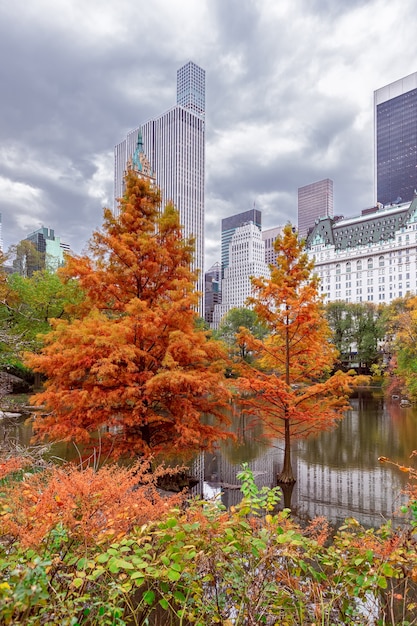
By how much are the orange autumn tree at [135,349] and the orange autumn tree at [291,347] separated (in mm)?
2137

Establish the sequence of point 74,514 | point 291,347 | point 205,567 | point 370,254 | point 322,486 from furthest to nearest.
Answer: point 370,254 → point 291,347 → point 322,486 → point 74,514 → point 205,567

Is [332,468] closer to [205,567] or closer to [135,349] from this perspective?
[135,349]

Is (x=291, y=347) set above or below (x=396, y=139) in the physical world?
below

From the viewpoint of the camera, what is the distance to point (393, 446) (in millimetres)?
18812

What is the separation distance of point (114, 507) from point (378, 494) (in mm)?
11360

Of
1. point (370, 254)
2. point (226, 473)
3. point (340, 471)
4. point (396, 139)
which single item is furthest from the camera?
point (396, 139)

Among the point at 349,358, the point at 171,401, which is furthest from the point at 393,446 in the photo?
the point at 349,358

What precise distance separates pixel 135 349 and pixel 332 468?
1043cm

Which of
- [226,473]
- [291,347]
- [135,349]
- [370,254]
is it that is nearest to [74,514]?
[135,349]

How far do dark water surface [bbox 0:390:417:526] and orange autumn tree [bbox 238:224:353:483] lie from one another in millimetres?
1556

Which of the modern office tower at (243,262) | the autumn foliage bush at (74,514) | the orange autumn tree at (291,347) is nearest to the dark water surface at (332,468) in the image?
the orange autumn tree at (291,347)

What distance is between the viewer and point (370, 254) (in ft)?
323

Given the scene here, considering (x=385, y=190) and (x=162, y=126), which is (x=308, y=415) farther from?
(x=385, y=190)

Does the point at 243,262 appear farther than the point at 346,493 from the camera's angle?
Yes
